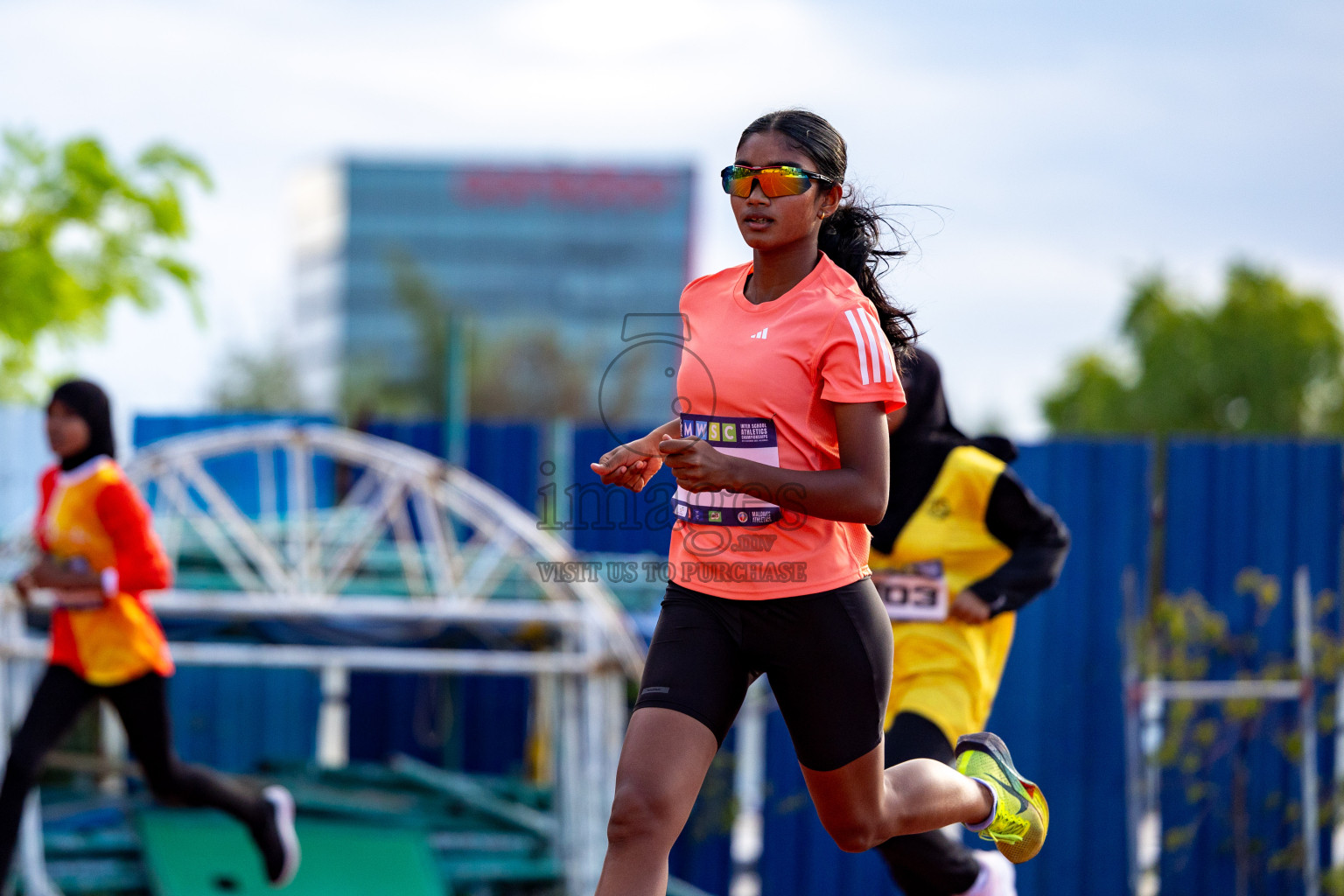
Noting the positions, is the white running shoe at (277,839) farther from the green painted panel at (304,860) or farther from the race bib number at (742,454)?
the race bib number at (742,454)

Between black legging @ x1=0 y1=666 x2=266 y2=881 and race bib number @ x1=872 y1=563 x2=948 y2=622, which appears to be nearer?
race bib number @ x1=872 y1=563 x2=948 y2=622

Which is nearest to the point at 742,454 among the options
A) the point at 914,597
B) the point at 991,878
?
the point at 914,597

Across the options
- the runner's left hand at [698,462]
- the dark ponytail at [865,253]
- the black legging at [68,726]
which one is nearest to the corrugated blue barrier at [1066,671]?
the black legging at [68,726]

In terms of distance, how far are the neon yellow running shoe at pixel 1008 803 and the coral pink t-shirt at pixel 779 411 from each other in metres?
0.93

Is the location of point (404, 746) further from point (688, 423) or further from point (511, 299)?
point (511, 299)

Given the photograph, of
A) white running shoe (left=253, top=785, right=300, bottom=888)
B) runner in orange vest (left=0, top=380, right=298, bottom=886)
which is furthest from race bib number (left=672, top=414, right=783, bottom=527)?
white running shoe (left=253, top=785, right=300, bottom=888)

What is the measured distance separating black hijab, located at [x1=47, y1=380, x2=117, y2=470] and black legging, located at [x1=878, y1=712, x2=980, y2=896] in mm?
3361

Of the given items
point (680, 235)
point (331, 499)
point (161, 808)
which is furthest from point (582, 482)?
point (680, 235)

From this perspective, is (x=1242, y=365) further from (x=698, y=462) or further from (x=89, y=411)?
(x=698, y=462)

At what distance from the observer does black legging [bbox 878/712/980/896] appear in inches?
163

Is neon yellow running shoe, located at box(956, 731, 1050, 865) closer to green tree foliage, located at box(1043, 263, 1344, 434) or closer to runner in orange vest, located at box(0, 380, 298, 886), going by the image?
runner in orange vest, located at box(0, 380, 298, 886)

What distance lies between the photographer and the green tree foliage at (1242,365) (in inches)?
1284

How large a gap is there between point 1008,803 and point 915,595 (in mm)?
923

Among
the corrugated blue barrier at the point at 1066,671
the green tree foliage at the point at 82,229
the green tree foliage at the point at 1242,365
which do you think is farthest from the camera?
the green tree foliage at the point at 1242,365
